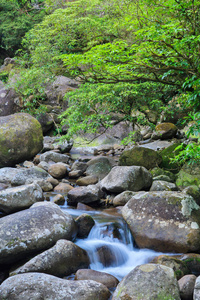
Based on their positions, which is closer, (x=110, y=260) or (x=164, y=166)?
(x=110, y=260)

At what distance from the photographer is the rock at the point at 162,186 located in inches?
298

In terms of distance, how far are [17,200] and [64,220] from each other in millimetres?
1473

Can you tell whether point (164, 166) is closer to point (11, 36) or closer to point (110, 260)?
point (110, 260)

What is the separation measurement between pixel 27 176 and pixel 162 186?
13.3 ft

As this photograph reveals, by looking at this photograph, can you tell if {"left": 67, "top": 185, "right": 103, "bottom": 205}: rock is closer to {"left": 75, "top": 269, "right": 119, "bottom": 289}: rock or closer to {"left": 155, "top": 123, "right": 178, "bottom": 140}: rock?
{"left": 75, "top": 269, "right": 119, "bottom": 289}: rock

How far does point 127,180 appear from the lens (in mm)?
7695

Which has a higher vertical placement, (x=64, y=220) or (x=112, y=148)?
(x=64, y=220)

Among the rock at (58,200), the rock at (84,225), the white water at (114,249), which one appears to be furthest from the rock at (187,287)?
the rock at (58,200)

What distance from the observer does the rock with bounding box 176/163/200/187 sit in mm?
8305

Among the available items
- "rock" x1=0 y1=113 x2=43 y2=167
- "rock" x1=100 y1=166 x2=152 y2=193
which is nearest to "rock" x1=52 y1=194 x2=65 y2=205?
"rock" x1=100 y1=166 x2=152 y2=193

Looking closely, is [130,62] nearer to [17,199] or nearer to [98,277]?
[17,199]

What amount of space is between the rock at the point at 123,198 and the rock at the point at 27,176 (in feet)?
8.88

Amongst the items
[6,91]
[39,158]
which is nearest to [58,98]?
[6,91]

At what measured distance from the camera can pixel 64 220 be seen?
5266 mm
